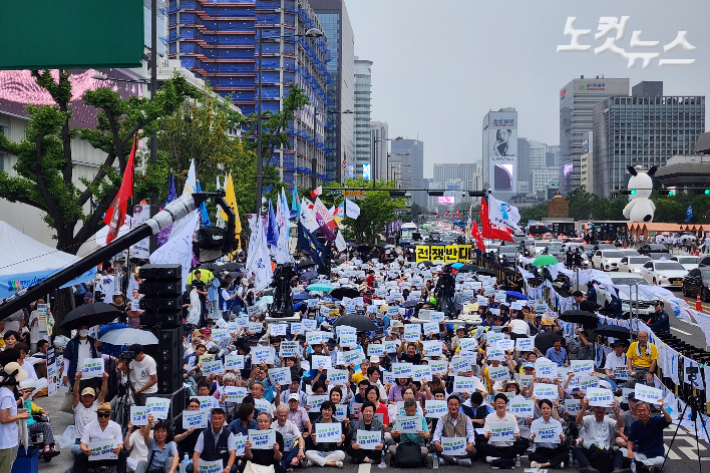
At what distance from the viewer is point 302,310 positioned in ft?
79.0

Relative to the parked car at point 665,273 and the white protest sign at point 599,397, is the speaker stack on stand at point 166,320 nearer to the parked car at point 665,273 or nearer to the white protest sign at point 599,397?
the white protest sign at point 599,397

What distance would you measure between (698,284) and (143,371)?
94.5ft

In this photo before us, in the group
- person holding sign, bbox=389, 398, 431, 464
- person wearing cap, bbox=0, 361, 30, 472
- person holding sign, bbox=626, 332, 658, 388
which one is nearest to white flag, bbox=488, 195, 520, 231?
person holding sign, bbox=626, 332, 658, 388

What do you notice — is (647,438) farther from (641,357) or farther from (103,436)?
(103,436)

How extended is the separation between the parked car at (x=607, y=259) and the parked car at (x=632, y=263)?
1.84 feet

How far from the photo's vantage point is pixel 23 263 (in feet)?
62.7

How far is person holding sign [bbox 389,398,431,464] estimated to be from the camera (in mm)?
12312

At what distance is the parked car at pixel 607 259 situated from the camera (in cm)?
4625

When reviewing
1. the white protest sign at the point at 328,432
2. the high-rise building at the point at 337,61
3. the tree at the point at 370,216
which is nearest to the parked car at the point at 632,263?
the tree at the point at 370,216

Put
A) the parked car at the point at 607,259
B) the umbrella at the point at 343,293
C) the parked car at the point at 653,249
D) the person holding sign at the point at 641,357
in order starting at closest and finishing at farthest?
the person holding sign at the point at 641,357 < the umbrella at the point at 343,293 < the parked car at the point at 607,259 < the parked car at the point at 653,249

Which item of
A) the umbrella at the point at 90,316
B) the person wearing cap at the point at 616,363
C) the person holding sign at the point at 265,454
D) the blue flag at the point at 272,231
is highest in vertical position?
the blue flag at the point at 272,231

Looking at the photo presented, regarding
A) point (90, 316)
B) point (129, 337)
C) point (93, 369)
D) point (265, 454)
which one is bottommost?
point (265, 454)

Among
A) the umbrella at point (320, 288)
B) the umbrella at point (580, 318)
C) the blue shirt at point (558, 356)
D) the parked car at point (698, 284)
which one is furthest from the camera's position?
Result: the parked car at point (698, 284)

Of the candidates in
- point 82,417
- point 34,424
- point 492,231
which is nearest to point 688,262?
point 492,231
